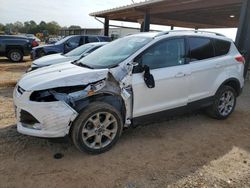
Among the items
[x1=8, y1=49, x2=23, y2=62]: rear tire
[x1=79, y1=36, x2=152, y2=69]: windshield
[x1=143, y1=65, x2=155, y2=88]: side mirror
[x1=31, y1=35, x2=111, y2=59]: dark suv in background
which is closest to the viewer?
[x1=143, y1=65, x2=155, y2=88]: side mirror

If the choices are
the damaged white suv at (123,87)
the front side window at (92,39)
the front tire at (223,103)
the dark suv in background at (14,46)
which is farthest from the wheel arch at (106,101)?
the dark suv in background at (14,46)

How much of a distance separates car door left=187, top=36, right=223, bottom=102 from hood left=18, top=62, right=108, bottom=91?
174cm

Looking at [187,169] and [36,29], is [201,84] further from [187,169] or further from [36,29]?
[36,29]

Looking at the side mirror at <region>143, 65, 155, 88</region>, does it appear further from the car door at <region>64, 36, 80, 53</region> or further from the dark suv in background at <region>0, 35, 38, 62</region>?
the dark suv in background at <region>0, 35, 38, 62</region>

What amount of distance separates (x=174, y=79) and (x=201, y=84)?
2.51 feet

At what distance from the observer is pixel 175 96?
14.2ft

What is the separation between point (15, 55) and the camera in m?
14.6

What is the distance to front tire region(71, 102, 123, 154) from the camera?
3.40 meters

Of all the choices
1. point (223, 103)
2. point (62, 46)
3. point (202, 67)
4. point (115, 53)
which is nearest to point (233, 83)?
point (223, 103)

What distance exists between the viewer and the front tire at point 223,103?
16.7ft

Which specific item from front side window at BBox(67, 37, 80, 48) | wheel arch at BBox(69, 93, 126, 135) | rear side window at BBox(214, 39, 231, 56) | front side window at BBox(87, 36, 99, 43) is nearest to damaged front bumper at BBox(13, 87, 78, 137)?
wheel arch at BBox(69, 93, 126, 135)

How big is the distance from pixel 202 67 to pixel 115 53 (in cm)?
164

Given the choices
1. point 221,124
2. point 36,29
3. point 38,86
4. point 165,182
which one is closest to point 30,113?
point 38,86

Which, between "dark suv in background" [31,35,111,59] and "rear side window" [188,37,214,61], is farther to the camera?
"dark suv in background" [31,35,111,59]
